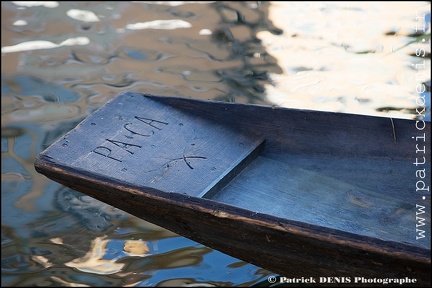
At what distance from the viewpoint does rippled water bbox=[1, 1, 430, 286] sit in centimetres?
263

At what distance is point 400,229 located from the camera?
7.23 feet

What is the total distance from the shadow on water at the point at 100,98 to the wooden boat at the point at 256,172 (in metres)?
0.36

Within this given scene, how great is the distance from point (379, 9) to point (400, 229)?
3.37m

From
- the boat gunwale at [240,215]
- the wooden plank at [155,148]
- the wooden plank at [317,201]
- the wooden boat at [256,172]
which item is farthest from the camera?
the wooden plank at [155,148]

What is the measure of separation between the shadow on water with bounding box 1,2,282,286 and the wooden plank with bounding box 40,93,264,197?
1.25 ft

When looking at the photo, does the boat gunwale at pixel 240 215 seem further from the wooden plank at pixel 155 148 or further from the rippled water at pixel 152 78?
the rippled water at pixel 152 78

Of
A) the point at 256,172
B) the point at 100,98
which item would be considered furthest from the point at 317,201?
the point at 100,98

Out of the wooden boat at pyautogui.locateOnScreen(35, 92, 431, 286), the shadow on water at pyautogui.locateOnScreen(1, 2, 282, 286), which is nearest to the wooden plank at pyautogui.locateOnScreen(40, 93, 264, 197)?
the wooden boat at pyautogui.locateOnScreen(35, 92, 431, 286)

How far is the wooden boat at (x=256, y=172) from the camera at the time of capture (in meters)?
2.01

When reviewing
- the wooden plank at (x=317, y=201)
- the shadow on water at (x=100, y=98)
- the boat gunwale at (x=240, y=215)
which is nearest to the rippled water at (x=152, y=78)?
the shadow on water at (x=100, y=98)

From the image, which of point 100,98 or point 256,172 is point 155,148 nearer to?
point 256,172

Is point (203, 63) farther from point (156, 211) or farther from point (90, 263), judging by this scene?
point (156, 211)

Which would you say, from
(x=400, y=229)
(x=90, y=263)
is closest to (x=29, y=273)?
(x=90, y=263)

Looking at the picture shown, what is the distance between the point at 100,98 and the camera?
4.00 m
